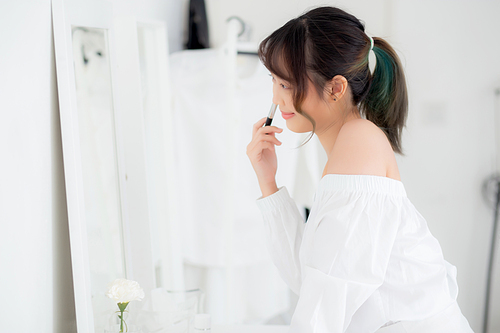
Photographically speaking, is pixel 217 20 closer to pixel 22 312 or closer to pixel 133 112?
pixel 133 112

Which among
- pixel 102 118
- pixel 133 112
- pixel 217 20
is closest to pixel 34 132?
pixel 102 118

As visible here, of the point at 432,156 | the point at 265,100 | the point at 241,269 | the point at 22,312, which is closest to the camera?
the point at 22,312

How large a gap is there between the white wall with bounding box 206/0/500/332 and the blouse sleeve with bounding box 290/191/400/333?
109 centimetres

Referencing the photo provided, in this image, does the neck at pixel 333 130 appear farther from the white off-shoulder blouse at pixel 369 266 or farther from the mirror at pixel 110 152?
the mirror at pixel 110 152

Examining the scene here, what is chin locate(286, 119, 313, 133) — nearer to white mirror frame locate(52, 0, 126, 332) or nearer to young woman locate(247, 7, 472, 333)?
young woman locate(247, 7, 472, 333)

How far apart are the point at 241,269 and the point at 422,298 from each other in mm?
915

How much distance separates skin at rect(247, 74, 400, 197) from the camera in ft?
2.12

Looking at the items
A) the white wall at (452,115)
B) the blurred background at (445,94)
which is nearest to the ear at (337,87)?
the blurred background at (445,94)

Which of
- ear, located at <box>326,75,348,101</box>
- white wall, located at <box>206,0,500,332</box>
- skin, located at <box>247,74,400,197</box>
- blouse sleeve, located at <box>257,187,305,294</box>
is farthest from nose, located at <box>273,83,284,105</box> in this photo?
white wall, located at <box>206,0,500,332</box>

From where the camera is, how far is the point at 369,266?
60cm

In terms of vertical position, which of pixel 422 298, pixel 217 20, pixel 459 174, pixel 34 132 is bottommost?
pixel 422 298

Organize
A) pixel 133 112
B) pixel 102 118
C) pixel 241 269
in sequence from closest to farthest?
pixel 102 118
pixel 133 112
pixel 241 269

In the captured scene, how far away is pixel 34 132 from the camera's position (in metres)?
0.62

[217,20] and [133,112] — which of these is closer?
[133,112]
